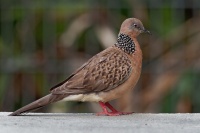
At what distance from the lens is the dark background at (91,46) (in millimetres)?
10305

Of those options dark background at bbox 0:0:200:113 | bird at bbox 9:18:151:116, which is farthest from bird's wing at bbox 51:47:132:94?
dark background at bbox 0:0:200:113

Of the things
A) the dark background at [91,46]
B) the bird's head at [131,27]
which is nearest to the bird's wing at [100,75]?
the bird's head at [131,27]

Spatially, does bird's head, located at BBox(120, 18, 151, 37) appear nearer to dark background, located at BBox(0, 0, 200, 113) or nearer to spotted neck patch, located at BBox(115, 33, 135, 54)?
spotted neck patch, located at BBox(115, 33, 135, 54)

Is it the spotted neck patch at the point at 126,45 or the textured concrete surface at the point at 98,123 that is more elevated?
the spotted neck patch at the point at 126,45

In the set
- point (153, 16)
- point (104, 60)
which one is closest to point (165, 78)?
point (153, 16)

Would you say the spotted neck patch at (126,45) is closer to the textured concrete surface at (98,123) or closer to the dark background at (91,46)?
the textured concrete surface at (98,123)

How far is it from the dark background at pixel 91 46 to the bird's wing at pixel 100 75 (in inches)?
137

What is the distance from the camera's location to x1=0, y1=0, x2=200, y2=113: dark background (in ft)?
33.8

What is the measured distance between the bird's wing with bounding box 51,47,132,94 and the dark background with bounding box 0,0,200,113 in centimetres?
349

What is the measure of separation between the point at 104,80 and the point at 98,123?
97 cm

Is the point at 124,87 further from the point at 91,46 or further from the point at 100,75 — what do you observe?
the point at 91,46

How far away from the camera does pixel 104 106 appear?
6.52 meters

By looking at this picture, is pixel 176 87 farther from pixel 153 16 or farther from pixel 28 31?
pixel 28 31

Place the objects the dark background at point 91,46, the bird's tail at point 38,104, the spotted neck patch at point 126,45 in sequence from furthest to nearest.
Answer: the dark background at point 91,46
the spotted neck patch at point 126,45
the bird's tail at point 38,104
